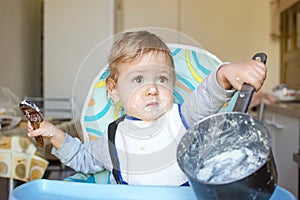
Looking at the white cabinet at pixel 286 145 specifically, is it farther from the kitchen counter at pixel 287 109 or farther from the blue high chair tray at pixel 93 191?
the blue high chair tray at pixel 93 191

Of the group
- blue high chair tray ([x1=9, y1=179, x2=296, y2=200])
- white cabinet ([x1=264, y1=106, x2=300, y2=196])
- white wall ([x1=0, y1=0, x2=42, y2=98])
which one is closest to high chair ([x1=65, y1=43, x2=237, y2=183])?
blue high chair tray ([x1=9, y1=179, x2=296, y2=200])

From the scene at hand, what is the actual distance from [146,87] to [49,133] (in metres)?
0.19

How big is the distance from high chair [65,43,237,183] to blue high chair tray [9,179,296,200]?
5.8 inches

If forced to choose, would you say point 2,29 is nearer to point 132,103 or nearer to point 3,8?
point 3,8

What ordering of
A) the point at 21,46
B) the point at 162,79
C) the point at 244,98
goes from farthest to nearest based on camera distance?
the point at 21,46 < the point at 162,79 < the point at 244,98

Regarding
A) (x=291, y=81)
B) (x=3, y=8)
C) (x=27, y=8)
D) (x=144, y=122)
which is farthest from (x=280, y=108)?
(x=27, y=8)

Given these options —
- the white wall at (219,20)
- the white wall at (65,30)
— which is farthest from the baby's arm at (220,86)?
the white wall at (219,20)

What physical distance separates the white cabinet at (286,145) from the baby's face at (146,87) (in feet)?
3.21

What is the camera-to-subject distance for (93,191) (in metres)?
0.60

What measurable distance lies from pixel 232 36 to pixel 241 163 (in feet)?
9.89

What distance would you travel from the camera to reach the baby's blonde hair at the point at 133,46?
2.24ft

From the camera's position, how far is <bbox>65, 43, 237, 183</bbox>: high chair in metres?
0.74

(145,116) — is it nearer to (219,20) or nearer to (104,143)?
(104,143)

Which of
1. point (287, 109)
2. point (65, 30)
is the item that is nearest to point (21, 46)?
Result: point (65, 30)
